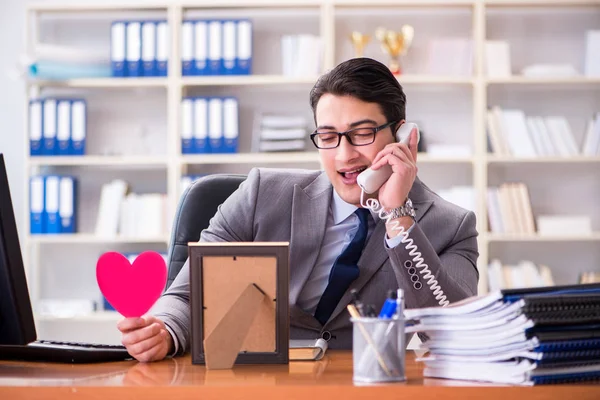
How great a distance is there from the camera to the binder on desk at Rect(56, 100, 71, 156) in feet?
14.9

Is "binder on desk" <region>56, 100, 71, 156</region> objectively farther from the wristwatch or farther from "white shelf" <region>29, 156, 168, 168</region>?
the wristwatch

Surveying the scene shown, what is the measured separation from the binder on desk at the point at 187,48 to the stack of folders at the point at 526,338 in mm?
3469

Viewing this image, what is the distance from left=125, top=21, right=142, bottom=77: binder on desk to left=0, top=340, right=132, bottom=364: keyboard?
3193 mm

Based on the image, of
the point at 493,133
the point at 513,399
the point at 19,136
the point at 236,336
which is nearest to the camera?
the point at 513,399

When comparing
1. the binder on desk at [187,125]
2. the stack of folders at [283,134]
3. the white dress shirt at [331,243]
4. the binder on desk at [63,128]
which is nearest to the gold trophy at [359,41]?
the stack of folders at [283,134]

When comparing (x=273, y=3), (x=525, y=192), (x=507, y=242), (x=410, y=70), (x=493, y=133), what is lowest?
(x=507, y=242)

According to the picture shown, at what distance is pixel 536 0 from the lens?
14.7 feet

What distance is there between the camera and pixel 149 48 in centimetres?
455

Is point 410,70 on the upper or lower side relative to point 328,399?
upper

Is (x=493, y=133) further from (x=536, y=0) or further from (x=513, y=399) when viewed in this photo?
(x=513, y=399)

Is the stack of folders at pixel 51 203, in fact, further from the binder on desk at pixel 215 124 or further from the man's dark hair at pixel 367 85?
the man's dark hair at pixel 367 85

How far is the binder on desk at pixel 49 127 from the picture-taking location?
4531mm

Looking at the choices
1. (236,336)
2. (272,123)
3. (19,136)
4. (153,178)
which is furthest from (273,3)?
(236,336)

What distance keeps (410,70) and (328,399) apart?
3739 mm
